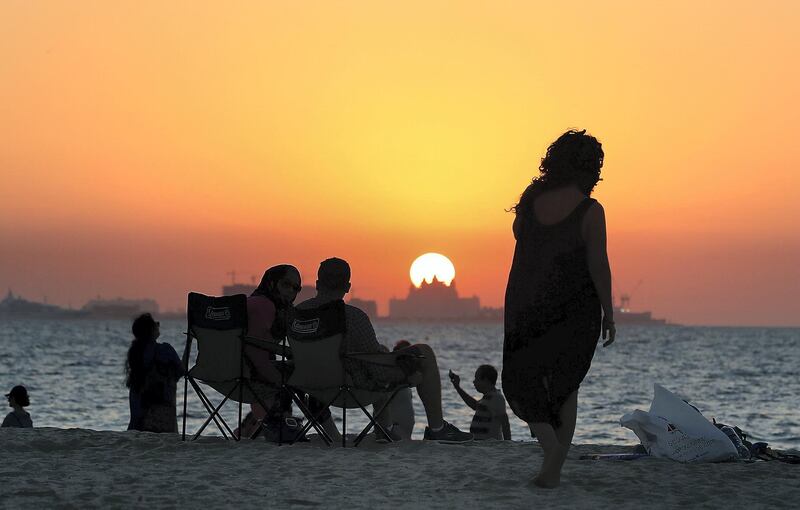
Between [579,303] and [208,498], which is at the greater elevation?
[579,303]

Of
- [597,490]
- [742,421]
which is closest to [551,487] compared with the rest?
[597,490]

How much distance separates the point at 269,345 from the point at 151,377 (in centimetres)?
153

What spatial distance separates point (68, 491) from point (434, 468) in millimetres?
2000

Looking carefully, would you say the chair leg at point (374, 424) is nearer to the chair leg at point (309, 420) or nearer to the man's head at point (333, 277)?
the chair leg at point (309, 420)

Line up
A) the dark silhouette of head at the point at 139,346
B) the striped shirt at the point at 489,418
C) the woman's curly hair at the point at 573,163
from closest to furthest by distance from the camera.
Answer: the woman's curly hair at the point at 573,163
the dark silhouette of head at the point at 139,346
the striped shirt at the point at 489,418

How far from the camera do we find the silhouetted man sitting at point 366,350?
7.20 meters

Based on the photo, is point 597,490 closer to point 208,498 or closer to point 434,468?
point 434,468

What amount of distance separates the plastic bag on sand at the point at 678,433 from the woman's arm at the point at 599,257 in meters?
1.57

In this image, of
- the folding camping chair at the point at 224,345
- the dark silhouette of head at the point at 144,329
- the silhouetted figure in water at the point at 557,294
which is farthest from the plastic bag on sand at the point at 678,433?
the dark silhouette of head at the point at 144,329

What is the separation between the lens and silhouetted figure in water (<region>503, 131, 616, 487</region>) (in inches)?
216

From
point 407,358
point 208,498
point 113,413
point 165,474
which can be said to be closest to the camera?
point 208,498

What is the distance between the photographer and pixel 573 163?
5.61 m

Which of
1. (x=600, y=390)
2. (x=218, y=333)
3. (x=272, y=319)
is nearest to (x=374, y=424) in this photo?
(x=272, y=319)

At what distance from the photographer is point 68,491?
559 cm
